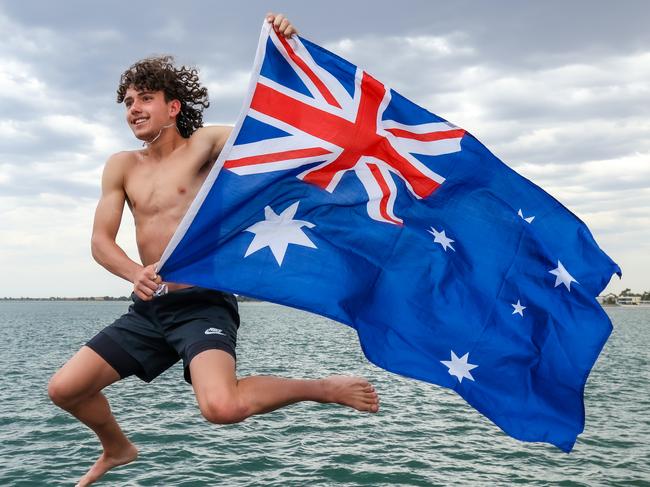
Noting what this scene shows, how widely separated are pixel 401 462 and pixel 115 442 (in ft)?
35.0

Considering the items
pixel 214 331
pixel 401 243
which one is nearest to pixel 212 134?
pixel 214 331

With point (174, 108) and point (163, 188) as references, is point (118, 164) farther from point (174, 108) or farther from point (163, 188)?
point (174, 108)

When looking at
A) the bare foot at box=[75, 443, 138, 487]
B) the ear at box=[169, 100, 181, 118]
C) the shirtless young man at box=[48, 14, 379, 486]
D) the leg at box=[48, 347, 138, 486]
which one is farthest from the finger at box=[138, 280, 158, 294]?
the bare foot at box=[75, 443, 138, 487]

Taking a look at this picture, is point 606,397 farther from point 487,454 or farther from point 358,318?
point 358,318

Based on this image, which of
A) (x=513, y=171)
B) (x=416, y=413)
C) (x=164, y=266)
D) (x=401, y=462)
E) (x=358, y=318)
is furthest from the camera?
(x=416, y=413)

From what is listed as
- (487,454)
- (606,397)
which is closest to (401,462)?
(487,454)

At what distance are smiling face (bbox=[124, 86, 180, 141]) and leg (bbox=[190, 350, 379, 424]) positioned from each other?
2.13 metres

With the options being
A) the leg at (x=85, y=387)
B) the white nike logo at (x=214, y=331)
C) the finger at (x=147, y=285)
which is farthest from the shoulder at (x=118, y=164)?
the white nike logo at (x=214, y=331)

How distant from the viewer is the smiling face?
242 inches

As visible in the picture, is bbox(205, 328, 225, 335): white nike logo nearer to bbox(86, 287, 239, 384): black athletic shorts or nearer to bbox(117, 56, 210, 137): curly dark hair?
bbox(86, 287, 239, 384): black athletic shorts

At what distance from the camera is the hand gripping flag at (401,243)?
5.70 metres

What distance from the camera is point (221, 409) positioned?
5.16 metres

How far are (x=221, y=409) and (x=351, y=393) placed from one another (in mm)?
1147

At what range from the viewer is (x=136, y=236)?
6180 millimetres
